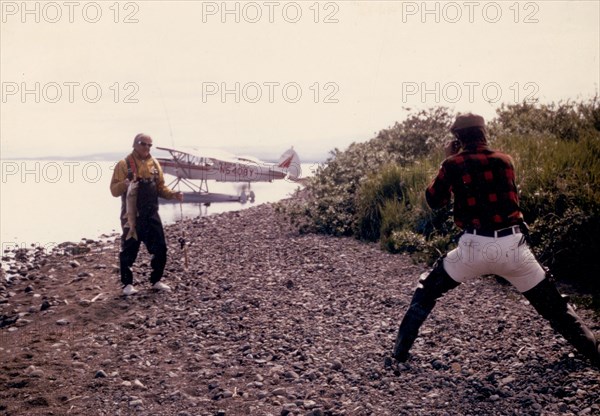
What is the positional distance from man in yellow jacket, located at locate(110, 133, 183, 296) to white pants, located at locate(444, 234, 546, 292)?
5.70 metres

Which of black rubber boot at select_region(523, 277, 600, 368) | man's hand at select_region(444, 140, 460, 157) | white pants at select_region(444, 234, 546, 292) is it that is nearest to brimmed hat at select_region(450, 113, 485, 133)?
man's hand at select_region(444, 140, 460, 157)

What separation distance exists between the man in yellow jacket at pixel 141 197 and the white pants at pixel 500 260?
5.70m

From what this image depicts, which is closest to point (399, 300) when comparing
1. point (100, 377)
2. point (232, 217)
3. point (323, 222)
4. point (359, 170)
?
point (100, 377)

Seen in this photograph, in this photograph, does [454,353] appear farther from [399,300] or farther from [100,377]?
[100,377]

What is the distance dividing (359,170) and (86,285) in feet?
25.7

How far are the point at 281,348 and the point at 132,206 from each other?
12.7ft

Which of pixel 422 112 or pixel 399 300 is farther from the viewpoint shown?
pixel 422 112

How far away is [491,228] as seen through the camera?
5.24 meters

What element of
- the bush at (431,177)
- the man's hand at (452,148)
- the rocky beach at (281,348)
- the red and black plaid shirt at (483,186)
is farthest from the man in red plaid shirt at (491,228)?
the bush at (431,177)

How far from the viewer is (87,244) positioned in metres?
17.3

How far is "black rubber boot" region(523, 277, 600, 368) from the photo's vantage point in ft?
17.2

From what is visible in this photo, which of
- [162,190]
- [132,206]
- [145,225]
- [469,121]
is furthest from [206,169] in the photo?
[469,121]

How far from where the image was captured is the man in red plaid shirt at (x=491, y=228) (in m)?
5.21

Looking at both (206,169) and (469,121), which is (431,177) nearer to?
(469,121)
